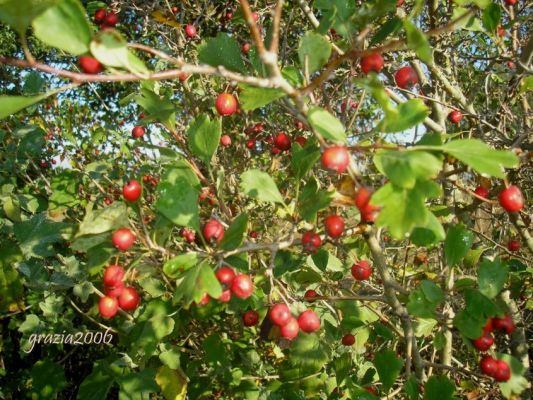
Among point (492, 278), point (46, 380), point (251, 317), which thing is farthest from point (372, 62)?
point (46, 380)

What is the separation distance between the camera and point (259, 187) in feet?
3.97

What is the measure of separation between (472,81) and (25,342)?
311 centimetres

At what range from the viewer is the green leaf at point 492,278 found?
1.21m

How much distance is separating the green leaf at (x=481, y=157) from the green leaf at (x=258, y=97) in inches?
13.2

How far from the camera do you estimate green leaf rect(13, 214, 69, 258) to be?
171 centimetres

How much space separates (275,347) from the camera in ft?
8.16

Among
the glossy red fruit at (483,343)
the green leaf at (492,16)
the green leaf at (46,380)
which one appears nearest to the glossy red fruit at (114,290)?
the glossy red fruit at (483,343)

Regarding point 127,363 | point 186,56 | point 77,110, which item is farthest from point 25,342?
point 77,110

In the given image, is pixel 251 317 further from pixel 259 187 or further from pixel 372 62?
pixel 372 62

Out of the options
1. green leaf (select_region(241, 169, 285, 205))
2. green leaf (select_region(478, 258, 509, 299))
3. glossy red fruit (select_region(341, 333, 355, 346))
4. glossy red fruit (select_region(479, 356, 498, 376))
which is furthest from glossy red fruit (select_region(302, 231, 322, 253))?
glossy red fruit (select_region(341, 333, 355, 346))

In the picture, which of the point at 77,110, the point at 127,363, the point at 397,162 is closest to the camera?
the point at 397,162

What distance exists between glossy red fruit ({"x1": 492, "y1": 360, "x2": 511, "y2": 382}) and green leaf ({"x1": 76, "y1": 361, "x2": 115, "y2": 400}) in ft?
5.10

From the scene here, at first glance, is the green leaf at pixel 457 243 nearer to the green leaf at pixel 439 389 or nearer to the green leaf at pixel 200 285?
the green leaf at pixel 439 389

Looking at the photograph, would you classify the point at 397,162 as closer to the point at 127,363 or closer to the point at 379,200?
the point at 379,200
